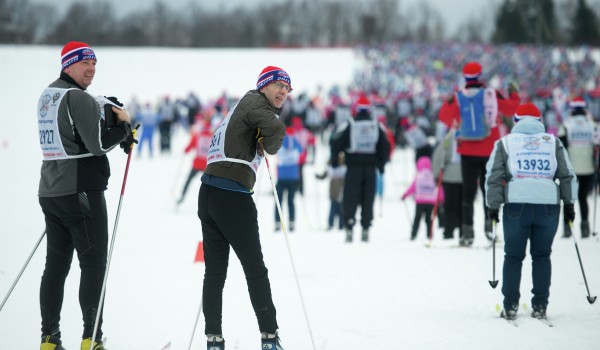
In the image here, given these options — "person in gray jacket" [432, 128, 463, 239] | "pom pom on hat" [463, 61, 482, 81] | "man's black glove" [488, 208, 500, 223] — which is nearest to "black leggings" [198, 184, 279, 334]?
"man's black glove" [488, 208, 500, 223]

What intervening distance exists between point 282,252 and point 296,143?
448cm

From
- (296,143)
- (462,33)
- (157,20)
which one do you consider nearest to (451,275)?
(296,143)

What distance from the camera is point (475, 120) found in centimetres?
872

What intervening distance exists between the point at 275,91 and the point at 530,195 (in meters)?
2.35

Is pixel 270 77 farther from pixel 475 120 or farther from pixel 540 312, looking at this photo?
pixel 475 120

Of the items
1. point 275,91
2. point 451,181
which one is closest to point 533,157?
point 275,91

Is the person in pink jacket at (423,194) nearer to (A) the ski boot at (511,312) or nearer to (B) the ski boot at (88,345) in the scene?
(A) the ski boot at (511,312)

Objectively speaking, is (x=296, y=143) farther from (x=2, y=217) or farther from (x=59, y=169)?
(x=59, y=169)

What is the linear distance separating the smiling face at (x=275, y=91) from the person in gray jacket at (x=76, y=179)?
1002 millimetres

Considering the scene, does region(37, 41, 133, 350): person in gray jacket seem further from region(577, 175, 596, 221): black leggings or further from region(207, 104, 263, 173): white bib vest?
region(577, 175, 596, 221): black leggings

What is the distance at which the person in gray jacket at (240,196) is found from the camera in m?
4.85

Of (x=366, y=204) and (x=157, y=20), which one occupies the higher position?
(x=157, y=20)

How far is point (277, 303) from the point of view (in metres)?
6.76

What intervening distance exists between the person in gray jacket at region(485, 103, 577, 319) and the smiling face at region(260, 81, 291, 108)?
82.4 inches
